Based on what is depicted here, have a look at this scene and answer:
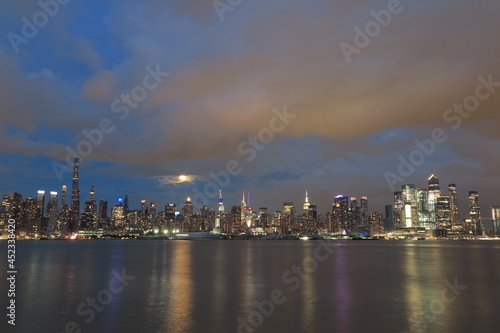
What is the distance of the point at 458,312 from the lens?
3253 centimetres

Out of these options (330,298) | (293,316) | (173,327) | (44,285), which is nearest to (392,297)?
(330,298)

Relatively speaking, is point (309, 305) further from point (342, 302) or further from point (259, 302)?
point (259, 302)

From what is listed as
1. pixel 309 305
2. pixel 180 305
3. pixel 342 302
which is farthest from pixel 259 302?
pixel 342 302

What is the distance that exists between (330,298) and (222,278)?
21209mm

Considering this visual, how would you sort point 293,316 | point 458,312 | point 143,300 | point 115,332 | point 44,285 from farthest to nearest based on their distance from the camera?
point 44,285, point 143,300, point 458,312, point 293,316, point 115,332

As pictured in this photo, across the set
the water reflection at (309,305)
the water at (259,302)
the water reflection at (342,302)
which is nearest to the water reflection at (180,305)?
the water at (259,302)

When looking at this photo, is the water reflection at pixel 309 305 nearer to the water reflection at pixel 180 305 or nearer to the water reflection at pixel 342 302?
the water reflection at pixel 342 302

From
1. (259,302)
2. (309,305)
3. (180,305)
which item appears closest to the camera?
(180,305)

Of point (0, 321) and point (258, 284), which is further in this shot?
point (258, 284)

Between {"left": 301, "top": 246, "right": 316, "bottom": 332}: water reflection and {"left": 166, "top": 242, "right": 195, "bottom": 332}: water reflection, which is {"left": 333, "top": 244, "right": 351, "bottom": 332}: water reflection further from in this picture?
{"left": 166, "top": 242, "right": 195, "bottom": 332}: water reflection

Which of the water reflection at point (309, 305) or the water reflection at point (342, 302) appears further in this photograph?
the water reflection at point (342, 302)

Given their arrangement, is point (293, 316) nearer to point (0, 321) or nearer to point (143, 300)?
point (143, 300)

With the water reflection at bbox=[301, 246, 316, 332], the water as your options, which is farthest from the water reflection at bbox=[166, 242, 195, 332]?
the water reflection at bbox=[301, 246, 316, 332]

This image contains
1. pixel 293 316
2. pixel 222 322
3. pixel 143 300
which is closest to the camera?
pixel 222 322
